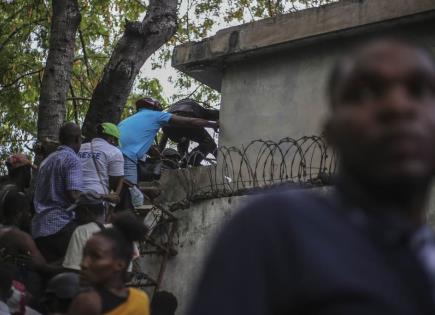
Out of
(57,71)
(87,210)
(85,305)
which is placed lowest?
(85,305)

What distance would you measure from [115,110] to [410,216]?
319 inches

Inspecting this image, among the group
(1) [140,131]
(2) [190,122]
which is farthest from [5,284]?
(2) [190,122]

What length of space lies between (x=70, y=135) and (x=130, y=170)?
148 centimetres

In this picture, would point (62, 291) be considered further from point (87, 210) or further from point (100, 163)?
point (100, 163)

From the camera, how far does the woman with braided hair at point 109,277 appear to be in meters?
4.34

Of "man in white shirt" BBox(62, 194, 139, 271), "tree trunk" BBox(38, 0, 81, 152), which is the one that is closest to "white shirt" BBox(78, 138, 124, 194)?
"man in white shirt" BBox(62, 194, 139, 271)

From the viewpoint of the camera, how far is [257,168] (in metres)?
8.95

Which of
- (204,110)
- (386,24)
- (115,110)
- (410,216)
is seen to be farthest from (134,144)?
(410,216)

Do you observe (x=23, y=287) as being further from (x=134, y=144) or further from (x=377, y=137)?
(x=377, y=137)

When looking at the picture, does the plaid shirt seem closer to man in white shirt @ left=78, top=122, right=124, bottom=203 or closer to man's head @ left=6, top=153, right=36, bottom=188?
man in white shirt @ left=78, top=122, right=124, bottom=203

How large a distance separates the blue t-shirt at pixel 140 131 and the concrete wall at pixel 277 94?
84cm

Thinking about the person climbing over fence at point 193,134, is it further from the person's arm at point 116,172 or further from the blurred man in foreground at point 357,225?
the blurred man in foreground at point 357,225

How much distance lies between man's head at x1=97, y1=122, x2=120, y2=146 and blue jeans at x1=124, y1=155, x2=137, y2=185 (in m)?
0.75

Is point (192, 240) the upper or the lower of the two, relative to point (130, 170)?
lower
